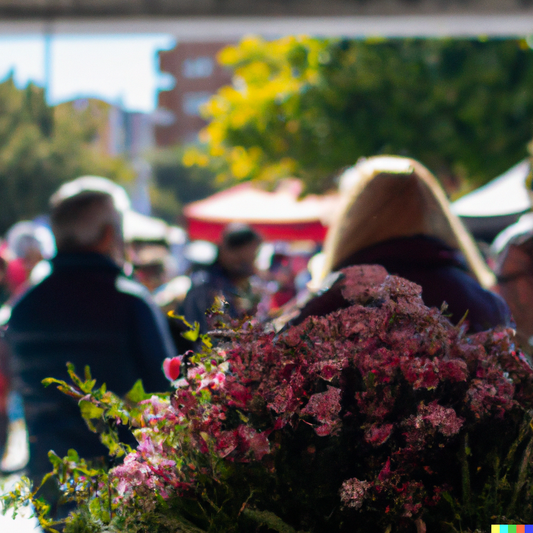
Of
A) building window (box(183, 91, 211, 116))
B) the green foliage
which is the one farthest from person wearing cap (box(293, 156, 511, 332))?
building window (box(183, 91, 211, 116))

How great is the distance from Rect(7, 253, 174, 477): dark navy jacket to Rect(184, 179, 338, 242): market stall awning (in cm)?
982

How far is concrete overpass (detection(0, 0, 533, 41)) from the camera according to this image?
16.0 feet

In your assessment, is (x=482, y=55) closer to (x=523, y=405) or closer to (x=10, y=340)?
(x=10, y=340)

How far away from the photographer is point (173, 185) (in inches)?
2335

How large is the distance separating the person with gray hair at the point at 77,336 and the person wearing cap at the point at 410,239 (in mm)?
783

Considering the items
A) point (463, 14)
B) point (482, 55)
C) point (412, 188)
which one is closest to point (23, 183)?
point (482, 55)

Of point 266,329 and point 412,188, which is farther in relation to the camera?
Result: point 412,188

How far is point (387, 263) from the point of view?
6.68 feet

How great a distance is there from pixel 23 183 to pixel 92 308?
3402cm

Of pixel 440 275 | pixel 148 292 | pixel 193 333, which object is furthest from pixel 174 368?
pixel 148 292

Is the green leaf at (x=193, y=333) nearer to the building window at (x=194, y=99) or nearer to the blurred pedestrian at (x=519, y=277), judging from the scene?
the blurred pedestrian at (x=519, y=277)

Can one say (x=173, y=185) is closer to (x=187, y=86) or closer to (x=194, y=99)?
(x=194, y=99)

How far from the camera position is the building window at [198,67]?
6156cm

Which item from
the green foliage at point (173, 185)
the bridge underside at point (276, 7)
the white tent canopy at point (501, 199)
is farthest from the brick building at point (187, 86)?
the bridge underside at point (276, 7)
